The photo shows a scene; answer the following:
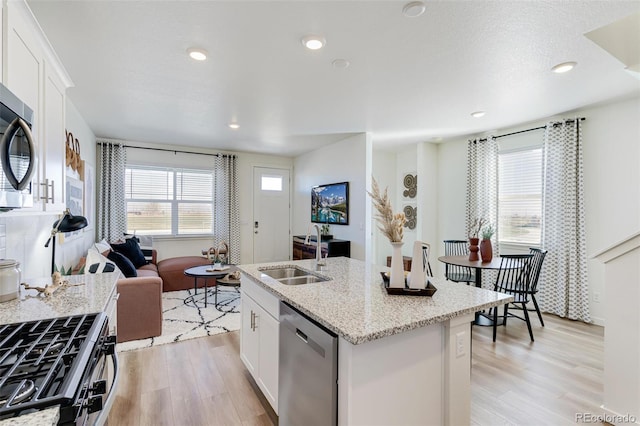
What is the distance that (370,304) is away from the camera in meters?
1.52

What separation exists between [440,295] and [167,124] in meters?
4.39

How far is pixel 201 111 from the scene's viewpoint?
151 inches

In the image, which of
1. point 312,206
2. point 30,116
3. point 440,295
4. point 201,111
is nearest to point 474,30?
point 440,295

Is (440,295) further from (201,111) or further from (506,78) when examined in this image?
(201,111)

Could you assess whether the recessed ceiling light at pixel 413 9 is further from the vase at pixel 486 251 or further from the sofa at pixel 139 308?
the sofa at pixel 139 308

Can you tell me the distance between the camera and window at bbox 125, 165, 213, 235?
222 inches

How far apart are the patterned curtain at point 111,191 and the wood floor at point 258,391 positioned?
10.5 feet

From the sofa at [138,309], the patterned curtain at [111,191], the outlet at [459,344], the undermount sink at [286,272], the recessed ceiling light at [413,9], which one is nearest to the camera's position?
the outlet at [459,344]

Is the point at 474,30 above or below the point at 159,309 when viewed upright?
Answer: above

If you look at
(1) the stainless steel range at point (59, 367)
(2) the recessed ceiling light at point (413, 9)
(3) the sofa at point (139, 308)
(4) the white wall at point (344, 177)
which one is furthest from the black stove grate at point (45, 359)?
(4) the white wall at point (344, 177)

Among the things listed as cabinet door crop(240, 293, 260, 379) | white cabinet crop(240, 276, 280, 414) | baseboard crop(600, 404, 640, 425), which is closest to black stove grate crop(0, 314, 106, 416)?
white cabinet crop(240, 276, 280, 414)

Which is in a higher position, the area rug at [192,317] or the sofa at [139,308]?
the sofa at [139,308]

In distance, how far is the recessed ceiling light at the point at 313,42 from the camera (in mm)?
2180

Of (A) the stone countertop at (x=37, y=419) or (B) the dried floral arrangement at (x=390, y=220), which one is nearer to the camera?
(A) the stone countertop at (x=37, y=419)
